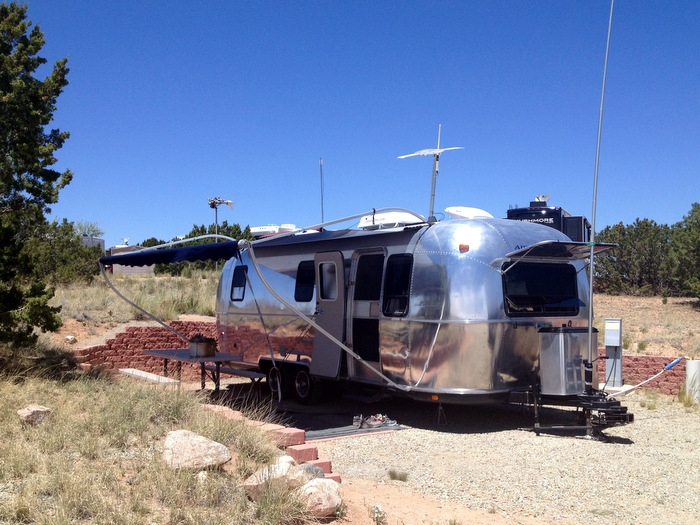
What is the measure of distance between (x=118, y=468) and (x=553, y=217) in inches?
563

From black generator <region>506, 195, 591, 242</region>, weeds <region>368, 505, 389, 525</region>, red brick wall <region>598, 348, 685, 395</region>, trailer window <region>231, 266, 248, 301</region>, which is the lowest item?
weeds <region>368, 505, 389, 525</region>

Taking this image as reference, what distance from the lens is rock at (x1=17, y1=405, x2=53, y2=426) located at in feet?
22.1

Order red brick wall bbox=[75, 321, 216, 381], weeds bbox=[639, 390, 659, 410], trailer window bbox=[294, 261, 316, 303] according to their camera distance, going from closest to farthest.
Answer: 1. weeds bbox=[639, 390, 659, 410]
2. trailer window bbox=[294, 261, 316, 303]
3. red brick wall bbox=[75, 321, 216, 381]

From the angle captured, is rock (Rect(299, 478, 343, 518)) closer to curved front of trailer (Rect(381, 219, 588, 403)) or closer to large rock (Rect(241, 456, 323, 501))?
large rock (Rect(241, 456, 323, 501))

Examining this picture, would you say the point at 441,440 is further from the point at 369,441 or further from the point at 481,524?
the point at 481,524

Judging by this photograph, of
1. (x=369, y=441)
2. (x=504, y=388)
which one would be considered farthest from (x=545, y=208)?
(x=369, y=441)

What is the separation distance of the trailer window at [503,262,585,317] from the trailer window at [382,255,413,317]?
132cm

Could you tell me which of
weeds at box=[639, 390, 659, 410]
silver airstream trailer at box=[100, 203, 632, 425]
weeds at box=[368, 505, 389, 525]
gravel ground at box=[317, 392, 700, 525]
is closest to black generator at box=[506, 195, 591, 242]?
weeds at box=[639, 390, 659, 410]

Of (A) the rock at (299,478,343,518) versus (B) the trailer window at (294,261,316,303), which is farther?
(B) the trailer window at (294,261,316,303)

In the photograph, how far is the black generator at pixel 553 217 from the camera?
17719mm

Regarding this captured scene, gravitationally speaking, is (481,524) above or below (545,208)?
below

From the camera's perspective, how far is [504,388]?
29.6 feet

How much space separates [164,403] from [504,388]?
425 centimetres

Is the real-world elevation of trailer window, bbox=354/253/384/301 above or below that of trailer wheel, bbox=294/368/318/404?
above
